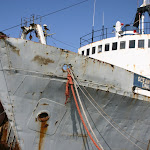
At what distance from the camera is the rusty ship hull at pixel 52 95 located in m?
5.46

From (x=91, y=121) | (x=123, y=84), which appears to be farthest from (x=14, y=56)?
(x=123, y=84)

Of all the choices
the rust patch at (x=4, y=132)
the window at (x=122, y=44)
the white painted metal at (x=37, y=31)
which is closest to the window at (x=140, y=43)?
the window at (x=122, y=44)

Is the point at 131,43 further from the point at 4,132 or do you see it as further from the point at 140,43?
the point at 4,132

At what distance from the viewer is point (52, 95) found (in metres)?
5.74

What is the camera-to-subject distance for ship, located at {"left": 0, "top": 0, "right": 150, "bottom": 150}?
215 inches

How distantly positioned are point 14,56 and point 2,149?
4055 millimetres

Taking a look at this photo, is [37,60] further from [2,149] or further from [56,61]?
[2,149]

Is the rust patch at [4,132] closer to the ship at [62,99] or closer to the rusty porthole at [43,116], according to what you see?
the ship at [62,99]

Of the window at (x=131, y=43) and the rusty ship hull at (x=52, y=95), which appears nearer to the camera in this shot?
the rusty ship hull at (x=52, y=95)

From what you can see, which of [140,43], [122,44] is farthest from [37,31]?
[140,43]

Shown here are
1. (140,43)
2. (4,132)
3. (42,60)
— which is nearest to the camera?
(42,60)

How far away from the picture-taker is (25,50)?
5406 mm

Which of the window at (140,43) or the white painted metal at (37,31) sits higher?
the white painted metal at (37,31)

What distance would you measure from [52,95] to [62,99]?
345 mm
